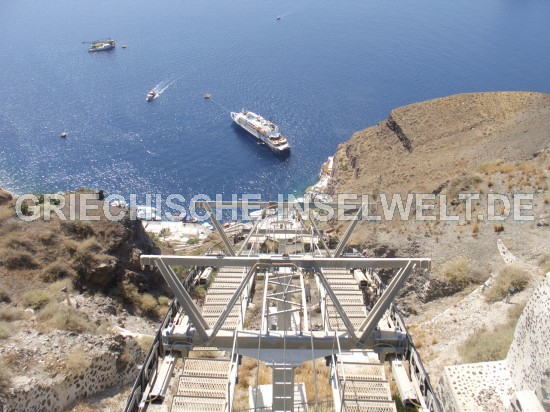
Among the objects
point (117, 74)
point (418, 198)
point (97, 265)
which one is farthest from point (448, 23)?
point (97, 265)

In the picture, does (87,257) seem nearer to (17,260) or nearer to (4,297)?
(17,260)

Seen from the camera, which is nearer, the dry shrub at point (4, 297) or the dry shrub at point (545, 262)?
the dry shrub at point (4, 297)

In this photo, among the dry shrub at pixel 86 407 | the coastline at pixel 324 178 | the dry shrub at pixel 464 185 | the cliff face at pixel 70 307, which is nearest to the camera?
the cliff face at pixel 70 307

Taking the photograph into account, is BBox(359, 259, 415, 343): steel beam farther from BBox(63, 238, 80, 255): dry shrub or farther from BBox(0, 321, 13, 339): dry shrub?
BBox(63, 238, 80, 255): dry shrub

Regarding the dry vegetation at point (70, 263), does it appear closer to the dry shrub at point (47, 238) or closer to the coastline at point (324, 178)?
the dry shrub at point (47, 238)

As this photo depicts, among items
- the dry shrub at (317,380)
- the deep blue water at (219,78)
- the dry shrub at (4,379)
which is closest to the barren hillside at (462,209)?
the dry shrub at (317,380)

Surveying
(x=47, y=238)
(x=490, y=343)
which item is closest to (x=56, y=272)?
(x=47, y=238)
